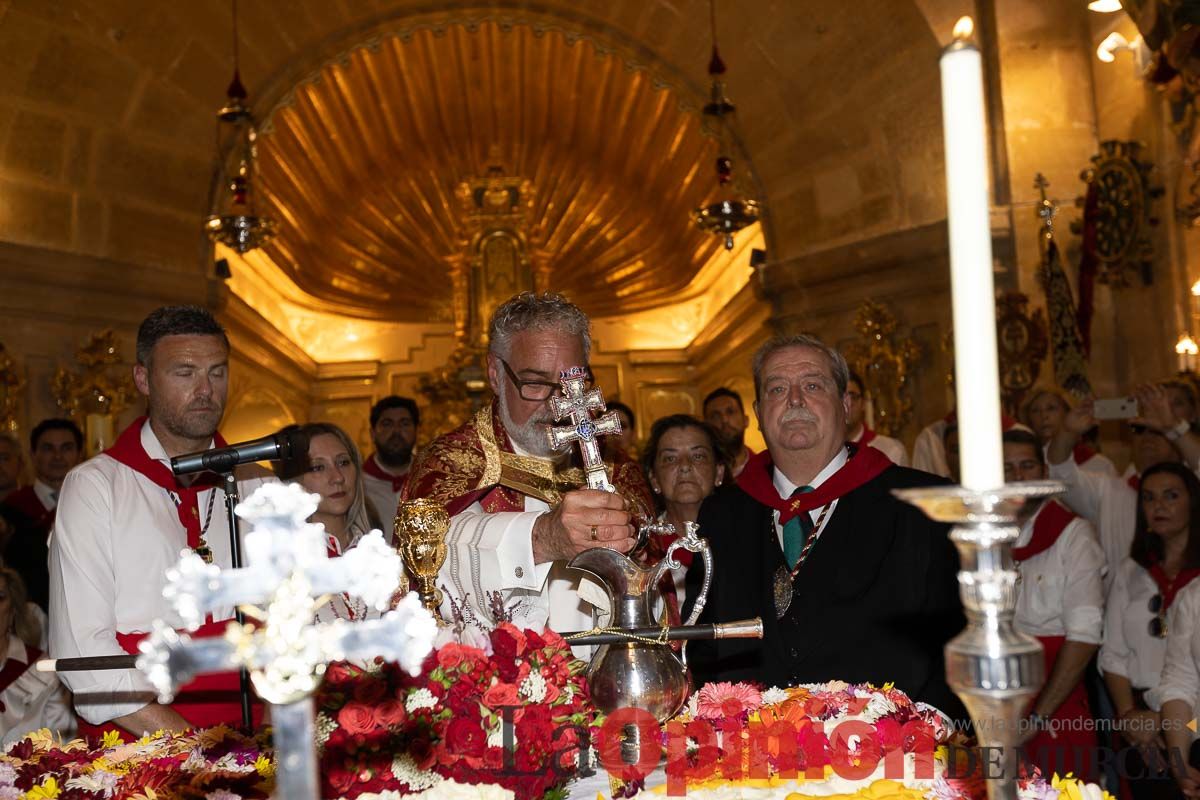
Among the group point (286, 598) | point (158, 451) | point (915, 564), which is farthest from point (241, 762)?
point (915, 564)

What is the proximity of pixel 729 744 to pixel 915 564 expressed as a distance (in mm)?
1398

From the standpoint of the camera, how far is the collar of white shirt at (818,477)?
3.37 metres

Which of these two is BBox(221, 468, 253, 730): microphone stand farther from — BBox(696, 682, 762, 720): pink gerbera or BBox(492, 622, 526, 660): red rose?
BBox(696, 682, 762, 720): pink gerbera

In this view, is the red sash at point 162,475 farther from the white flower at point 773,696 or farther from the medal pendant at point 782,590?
the white flower at point 773,696

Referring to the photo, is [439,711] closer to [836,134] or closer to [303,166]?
[836,134]

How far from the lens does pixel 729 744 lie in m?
1.91

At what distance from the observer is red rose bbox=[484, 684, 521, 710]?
181 centimetres

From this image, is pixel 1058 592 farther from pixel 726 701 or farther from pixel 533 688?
pixel 533 688

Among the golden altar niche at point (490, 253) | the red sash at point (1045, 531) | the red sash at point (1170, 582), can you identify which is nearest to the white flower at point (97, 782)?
the red sash at point (1045, 531)

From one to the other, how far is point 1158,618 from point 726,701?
3.53 meters

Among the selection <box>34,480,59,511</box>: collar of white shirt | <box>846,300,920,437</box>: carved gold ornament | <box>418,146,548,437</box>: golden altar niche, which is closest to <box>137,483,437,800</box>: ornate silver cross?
<box>34,480,59,511</box>: collar of white shirt

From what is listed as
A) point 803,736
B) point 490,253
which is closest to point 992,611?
point 803,736

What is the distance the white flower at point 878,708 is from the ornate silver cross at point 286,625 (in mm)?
1178

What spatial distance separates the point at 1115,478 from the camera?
6188 millimetres
